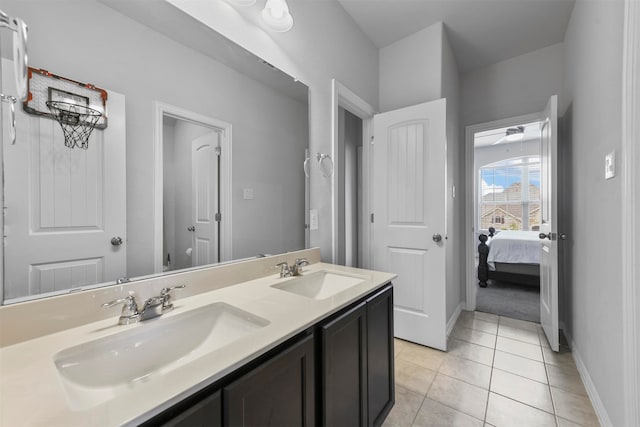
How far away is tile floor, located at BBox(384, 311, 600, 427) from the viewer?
1.47 metres

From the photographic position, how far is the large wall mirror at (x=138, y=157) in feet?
2.47

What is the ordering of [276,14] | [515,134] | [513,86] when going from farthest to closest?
[515,134] → [513,86] → [276,14]

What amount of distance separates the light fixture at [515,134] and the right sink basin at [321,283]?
4.76 m

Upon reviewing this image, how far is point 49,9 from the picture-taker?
770 mm

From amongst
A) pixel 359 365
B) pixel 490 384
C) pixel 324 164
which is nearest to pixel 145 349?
pixel 359 365

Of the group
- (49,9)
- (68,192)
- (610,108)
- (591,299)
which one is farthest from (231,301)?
(591,299)

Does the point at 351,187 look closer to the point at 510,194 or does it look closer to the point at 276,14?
the point at 276,14

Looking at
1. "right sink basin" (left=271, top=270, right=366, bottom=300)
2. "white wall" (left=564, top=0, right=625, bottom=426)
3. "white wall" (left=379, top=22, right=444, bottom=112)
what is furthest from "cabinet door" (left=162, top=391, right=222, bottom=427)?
"white wall" (left=379, top=22, right=444, bottom=112)

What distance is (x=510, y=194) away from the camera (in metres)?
6.20

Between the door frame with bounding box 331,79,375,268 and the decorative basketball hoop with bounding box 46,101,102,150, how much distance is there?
1.33 meters

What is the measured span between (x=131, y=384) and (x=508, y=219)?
7.38m

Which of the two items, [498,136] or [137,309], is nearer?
[137,309]

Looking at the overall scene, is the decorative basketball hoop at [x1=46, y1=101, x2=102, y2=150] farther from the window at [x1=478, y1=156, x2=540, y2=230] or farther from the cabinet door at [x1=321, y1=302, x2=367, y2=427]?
the window at [x1=478, y1=156, x2=540, y2=230]

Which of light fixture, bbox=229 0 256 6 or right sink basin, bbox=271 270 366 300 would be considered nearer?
light fixture, bbox=229 0 256 6
